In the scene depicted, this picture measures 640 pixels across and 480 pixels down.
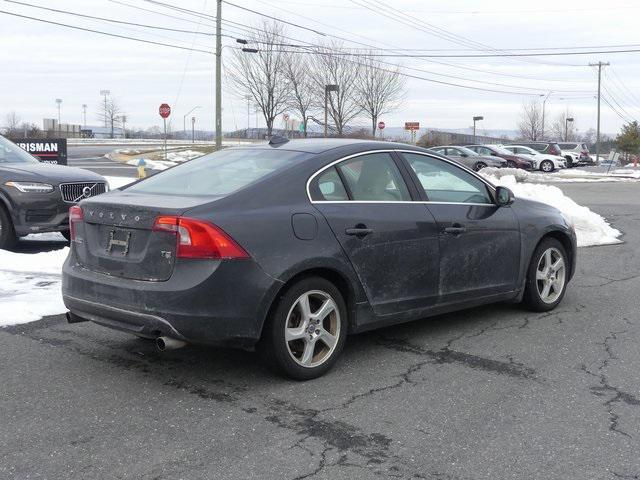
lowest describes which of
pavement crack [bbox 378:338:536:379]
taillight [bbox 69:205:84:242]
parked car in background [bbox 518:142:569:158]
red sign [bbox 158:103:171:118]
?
pavement crack [bbox 378:338:536:379]

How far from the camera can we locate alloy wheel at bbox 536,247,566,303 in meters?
6.59

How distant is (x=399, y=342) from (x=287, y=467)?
92.6 inches

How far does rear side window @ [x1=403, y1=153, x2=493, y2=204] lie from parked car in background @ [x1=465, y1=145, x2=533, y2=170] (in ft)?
107

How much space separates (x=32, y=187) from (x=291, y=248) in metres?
6.07

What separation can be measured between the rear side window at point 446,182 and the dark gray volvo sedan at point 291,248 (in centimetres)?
1

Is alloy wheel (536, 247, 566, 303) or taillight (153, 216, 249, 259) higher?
taillight (153, 216, 249, 259)

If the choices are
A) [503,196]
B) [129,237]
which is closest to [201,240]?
[129,237]

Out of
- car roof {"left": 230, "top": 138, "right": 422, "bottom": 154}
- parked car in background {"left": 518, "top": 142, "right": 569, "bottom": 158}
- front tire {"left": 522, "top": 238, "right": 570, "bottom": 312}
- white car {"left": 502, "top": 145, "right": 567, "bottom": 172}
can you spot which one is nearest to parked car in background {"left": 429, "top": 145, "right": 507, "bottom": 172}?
white car {"left": 502, "top": 145, "right": 567, "bottom": 172}

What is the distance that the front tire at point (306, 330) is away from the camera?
453 cm

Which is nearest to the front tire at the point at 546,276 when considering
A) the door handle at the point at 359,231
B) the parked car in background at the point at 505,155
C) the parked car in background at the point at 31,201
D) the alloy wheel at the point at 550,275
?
the alloy wheel at the point at 550,275

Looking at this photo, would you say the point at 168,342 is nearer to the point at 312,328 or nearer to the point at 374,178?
the point at 312,328

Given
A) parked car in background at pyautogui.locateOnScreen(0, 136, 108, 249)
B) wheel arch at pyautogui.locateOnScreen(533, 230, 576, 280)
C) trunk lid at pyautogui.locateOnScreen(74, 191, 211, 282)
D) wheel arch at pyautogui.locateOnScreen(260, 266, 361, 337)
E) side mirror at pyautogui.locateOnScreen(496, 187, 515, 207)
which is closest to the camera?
trunk lid at pyautogui.locateOnScreen(74, 191, 211, 282)

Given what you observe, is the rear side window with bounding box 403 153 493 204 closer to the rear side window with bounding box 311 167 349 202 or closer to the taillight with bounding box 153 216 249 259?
the rear side window with bounding box 311 167 349 202

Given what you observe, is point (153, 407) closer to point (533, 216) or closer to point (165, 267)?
point (165, 267)
